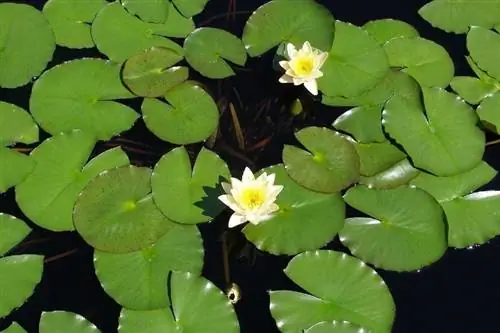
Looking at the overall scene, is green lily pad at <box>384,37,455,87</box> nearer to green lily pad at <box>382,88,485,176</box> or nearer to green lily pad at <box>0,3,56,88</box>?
green lily pad at <box>382,88,485,176</box>

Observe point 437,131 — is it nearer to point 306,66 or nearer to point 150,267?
point 306,66

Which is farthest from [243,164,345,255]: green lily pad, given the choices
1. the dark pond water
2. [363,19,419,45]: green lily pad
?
[363,19,419,45]: green lily pad

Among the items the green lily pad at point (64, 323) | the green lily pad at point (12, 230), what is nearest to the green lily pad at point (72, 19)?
the green lily pad at point (12, 230)

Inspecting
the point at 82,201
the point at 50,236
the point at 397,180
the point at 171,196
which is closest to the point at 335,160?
the point at 397,180

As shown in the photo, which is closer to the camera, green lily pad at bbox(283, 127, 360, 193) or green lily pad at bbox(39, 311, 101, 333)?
green lily pad at bbox(39, 311, 101, 333)

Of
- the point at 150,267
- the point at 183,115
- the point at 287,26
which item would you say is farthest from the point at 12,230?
the point at 287,26
